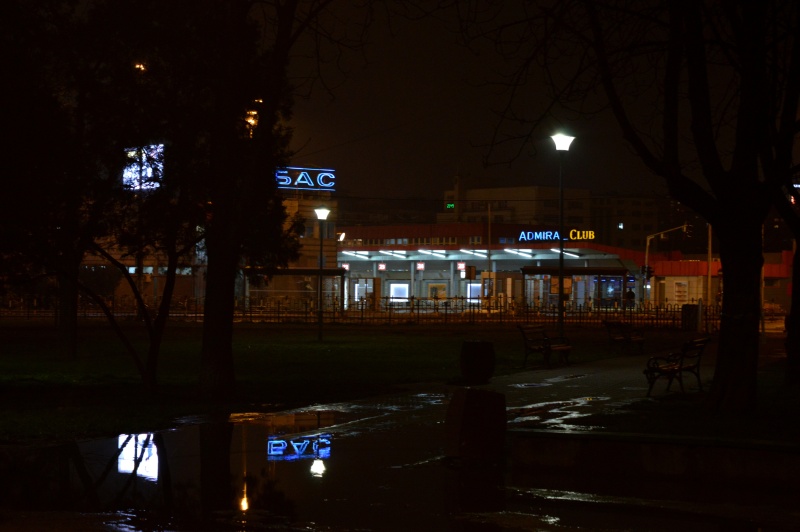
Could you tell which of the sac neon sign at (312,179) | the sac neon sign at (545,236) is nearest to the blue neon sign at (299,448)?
the sac neon sign at (545,236)

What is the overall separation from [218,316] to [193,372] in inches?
242

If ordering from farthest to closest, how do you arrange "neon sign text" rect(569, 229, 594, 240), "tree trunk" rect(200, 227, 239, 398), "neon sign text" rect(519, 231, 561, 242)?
"neon sign text" rect(519, 231, 561, 242)
"neon sign text" rect(569, 229, 594, 240)
"tree trunk" rect(200, 227, 239, 398)

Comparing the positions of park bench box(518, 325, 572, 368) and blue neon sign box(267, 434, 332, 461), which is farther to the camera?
A: park bench box(518, 325, 572, 368)

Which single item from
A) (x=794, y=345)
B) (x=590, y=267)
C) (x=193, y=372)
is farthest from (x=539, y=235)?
(x=794, y=345)

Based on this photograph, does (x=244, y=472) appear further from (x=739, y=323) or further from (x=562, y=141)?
(x=562, y=141)

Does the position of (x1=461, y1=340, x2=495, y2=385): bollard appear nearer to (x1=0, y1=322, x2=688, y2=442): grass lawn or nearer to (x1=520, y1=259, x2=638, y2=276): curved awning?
(x1=0, y1=322, x2=688, y2=442): grass lawn

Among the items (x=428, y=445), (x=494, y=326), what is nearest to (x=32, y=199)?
(x=428, y=445)

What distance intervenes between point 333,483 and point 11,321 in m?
51.6

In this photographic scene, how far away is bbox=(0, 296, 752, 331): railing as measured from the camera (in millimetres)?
51625

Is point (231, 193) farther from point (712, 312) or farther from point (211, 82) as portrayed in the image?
point (712, 312)

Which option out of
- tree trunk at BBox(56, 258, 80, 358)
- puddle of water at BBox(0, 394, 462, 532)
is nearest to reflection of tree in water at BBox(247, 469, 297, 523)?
puddle of water at BBox(0, 394, 462, 532)

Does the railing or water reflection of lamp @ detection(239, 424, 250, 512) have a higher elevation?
the railing

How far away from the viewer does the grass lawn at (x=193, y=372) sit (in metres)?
15.2

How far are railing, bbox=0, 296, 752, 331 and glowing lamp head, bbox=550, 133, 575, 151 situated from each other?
19.6 m
